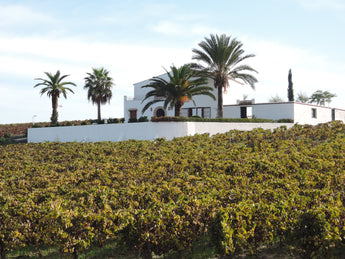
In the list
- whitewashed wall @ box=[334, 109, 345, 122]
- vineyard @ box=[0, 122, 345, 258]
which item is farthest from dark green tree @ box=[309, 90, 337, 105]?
vineyard @ box=[0, 122, 345, 258]

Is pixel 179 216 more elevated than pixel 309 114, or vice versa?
pixel 309 114

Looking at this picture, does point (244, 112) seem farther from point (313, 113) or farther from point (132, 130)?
point (132, 130)

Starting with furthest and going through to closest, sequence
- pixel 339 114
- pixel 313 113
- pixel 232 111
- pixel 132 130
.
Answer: pixel 339 114, pixel 313 113, pixel 232 111, pixel 132 130

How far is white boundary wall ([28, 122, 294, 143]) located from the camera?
25.8m

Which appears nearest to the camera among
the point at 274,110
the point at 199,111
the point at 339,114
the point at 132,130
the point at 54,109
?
the point at 132,130

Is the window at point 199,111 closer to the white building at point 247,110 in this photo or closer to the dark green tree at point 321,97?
the white building at point 247,110

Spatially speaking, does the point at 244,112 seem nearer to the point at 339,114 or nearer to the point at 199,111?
the point at 199,111

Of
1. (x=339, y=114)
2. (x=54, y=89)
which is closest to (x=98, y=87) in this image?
(x=54, y=89)

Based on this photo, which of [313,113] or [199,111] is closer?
[199,111]

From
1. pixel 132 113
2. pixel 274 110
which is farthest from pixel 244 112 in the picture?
pixel 132 113

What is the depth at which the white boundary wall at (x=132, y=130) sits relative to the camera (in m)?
25.8

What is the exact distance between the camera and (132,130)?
90.5 feet

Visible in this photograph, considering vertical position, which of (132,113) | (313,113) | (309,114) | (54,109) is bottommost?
(309,114)

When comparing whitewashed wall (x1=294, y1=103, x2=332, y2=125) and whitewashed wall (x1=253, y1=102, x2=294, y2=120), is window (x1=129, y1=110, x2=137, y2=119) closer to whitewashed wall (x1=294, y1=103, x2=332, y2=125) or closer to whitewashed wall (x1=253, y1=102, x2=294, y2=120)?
whitewashed wall (x1=253, y1=102, x2=294, y2=120)
